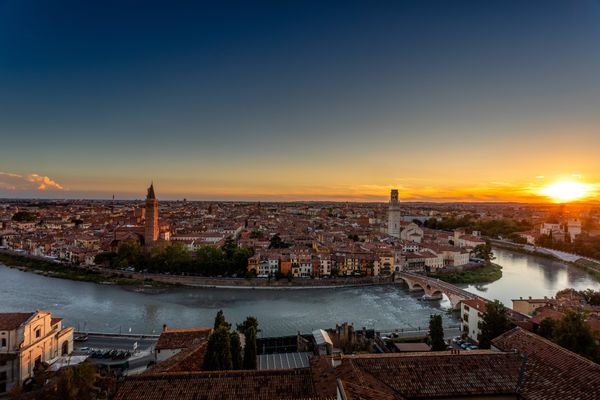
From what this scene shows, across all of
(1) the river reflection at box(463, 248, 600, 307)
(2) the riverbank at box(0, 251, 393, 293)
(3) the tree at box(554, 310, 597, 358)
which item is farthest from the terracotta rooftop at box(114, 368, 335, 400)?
(2) the riverbank at box(0, 251, 393, 293)

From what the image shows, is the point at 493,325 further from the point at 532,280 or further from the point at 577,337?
the point at 532,280

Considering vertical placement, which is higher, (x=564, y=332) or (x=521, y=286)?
(x=564, y=332)

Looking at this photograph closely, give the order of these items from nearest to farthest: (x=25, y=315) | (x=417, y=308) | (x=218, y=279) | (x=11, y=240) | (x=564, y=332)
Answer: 1. (x=564, y=332)
2. (x=25, y=315)
3. (x=417, y=308)
4. (x=218, y=279)
5. (x=11, y=240)

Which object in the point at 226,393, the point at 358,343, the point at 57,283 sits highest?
the point at 226,393

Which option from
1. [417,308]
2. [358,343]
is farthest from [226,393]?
[417,308]

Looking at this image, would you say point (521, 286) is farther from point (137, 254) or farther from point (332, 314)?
point (137, 254)

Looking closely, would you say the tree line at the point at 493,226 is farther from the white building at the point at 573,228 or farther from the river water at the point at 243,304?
the river water at the point at 243,304

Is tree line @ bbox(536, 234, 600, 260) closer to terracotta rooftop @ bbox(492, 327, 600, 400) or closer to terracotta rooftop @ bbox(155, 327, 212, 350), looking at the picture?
terracotta rooftop @ bbox(492, 327, 600, 400)

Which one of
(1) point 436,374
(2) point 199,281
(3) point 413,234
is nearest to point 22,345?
(1) point 436,374
